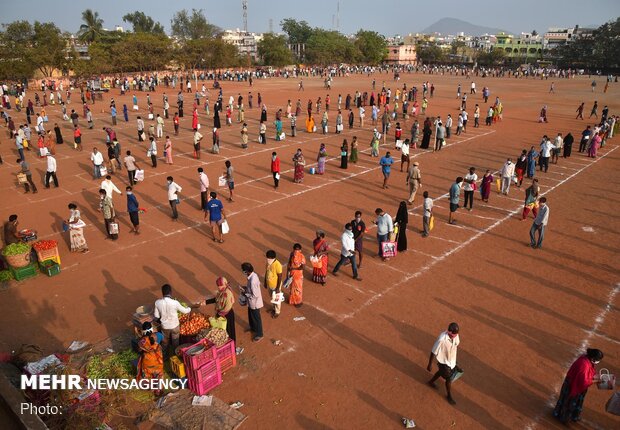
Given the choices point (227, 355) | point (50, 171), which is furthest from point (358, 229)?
point (50, 171)

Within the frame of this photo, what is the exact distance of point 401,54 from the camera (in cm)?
14488

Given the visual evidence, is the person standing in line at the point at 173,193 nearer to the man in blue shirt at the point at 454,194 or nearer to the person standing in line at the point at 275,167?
the person standing in line at the point at 275,167

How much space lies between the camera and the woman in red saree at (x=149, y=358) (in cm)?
697

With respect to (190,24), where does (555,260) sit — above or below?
below

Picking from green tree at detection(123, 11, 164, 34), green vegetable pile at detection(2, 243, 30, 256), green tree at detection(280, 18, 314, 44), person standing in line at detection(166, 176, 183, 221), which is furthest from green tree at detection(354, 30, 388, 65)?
green vegetable pile at detection(2, 243, 30, 256)

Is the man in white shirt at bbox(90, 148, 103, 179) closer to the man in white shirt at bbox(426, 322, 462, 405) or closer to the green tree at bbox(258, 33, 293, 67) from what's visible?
the man in white shirt at bbox(426, 322, 462, 405)

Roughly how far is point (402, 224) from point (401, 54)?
14652 centimetres

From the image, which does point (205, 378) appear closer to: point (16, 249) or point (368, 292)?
point (368, 292)

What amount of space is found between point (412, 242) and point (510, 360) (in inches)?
206

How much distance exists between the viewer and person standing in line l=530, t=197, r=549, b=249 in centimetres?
1169

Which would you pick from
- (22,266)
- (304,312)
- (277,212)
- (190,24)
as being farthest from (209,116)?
(190,24)

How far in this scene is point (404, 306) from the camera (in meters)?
9.56

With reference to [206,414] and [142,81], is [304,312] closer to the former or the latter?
[206,414]

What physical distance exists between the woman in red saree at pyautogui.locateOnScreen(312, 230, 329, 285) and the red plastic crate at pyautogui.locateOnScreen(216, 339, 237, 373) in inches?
127
